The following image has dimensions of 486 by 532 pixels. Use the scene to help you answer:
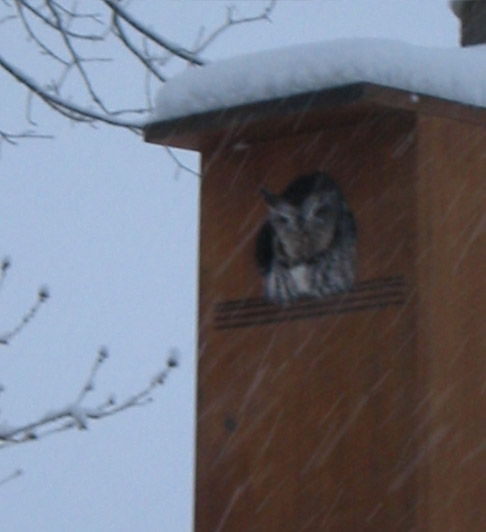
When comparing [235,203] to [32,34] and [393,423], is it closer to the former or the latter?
[393,423]

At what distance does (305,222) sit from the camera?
3.53 m

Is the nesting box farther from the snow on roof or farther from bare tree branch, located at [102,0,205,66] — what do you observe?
bare tree branch, located at [102,0,205,66]

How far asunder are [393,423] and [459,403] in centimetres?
13

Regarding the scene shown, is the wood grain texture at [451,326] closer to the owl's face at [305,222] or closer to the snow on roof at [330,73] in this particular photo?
the snow on roof at [330,73]

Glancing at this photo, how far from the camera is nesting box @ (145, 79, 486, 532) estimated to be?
10.7 feet

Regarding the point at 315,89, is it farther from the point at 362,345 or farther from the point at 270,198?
the point at 362,345

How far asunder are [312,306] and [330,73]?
48cm

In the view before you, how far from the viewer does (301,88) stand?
3406mm

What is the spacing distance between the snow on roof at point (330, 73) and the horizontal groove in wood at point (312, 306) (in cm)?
39

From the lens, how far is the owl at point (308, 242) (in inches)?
137

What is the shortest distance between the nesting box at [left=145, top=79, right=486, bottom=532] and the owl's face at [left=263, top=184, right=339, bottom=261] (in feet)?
0.17

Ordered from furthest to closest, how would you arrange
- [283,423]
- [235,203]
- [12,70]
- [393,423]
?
1. [12,70]
2. [235,203]
3. [283,423]
4. [393,423]

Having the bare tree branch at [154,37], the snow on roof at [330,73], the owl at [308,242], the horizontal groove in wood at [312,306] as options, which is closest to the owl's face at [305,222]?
the owl at [308,242]

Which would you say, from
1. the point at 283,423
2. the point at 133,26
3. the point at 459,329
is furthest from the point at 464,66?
the point at 133,26
